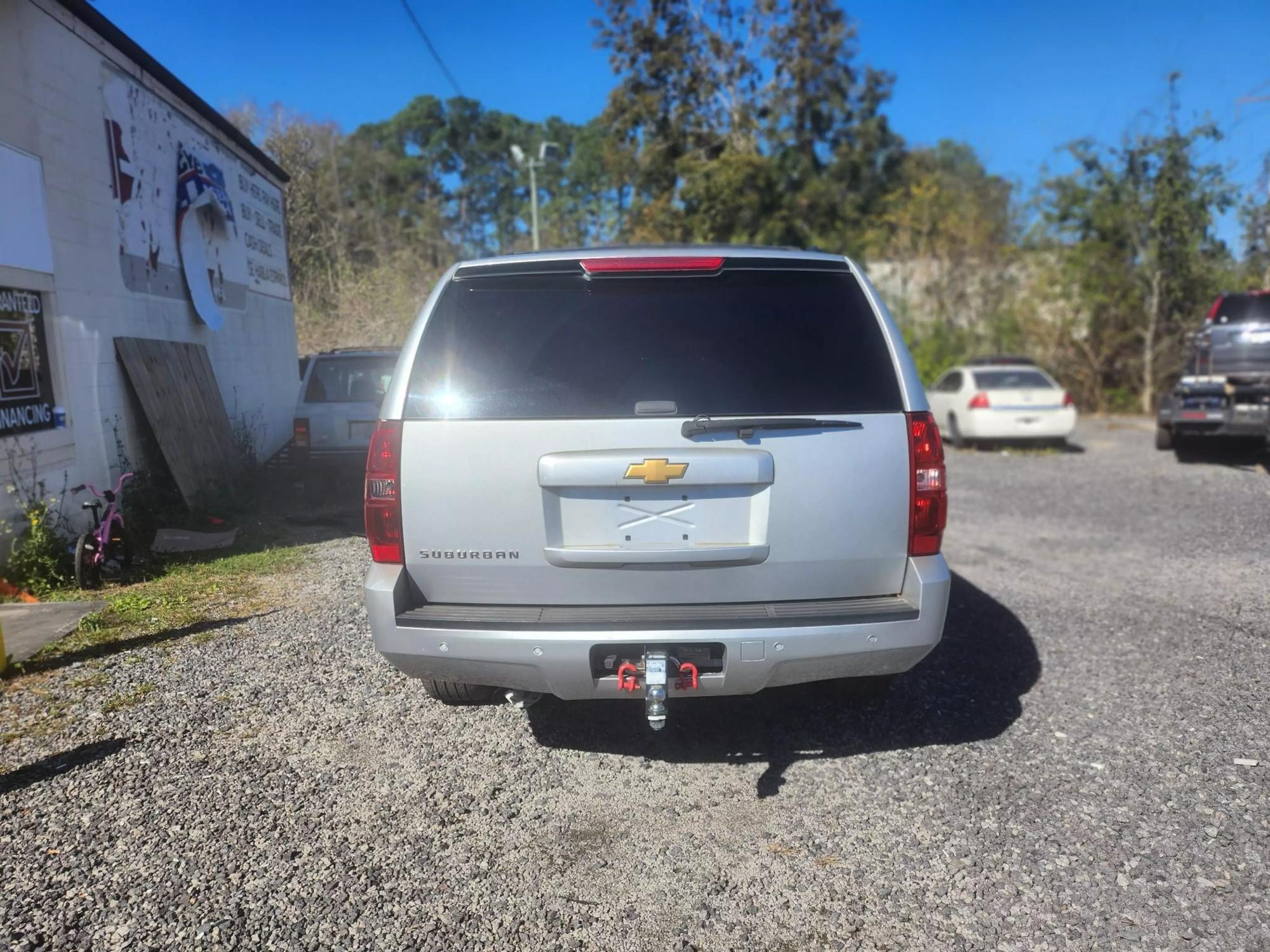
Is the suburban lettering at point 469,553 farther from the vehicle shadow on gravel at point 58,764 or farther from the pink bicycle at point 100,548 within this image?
the pink bicycle at point 100,548

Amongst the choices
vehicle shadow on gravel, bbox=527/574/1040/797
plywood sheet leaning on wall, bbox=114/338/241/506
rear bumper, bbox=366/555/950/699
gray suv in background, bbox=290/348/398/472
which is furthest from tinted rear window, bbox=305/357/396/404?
rear bumper, bbox=366/555/950/699

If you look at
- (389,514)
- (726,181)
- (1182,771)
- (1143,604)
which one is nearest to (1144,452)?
(1143,604)

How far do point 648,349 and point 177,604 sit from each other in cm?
433

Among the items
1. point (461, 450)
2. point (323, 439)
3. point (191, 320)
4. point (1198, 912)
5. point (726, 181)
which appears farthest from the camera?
point (726, 181)

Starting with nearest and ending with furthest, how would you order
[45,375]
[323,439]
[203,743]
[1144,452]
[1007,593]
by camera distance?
[203,743] → [1007,593] → [45,375] → [323,439] → [1144,452]

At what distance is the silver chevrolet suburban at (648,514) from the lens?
309 centimetres

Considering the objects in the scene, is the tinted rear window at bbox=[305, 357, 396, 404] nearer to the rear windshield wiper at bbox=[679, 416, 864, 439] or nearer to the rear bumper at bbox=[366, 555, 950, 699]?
the rear bumper at bbox=[366, 555, 950, 699]

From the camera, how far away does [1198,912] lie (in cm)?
266

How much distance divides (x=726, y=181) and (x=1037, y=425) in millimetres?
17031

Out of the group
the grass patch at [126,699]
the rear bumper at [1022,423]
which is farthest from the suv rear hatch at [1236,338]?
the grass patch at [126,699]

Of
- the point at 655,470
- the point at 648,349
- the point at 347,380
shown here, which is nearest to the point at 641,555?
the point at 655,470

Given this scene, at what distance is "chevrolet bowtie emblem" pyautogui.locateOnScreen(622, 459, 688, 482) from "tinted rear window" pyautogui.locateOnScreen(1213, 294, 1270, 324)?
12.0 m

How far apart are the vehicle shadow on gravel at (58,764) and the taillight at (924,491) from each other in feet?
11.3

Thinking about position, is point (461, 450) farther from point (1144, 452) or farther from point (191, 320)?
point (1144, 452)
